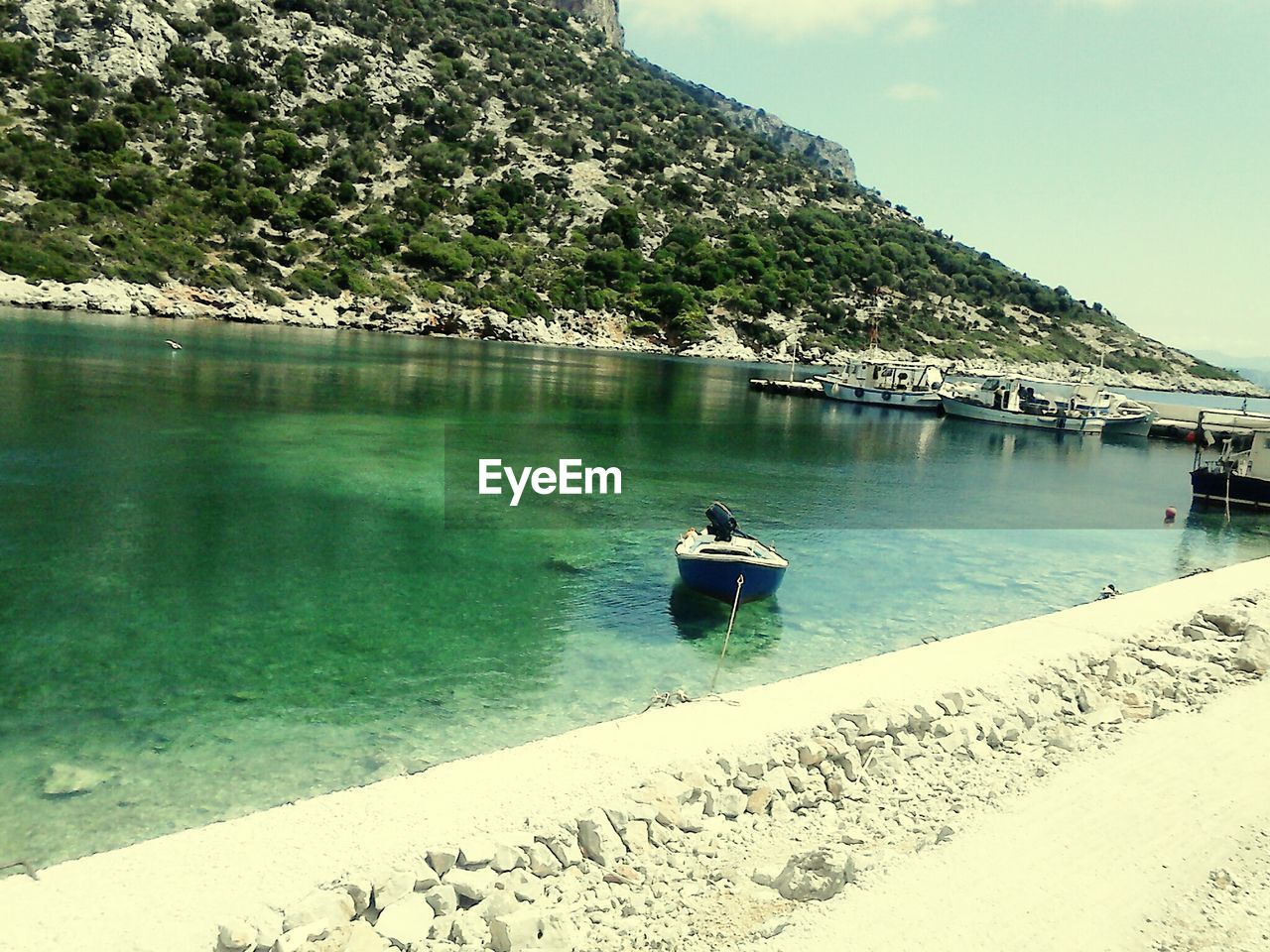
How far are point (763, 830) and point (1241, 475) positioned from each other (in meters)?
36.8

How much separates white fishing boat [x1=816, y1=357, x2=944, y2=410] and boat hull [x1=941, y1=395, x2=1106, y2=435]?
2.04 meters

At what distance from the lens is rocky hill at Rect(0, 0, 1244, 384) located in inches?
3430

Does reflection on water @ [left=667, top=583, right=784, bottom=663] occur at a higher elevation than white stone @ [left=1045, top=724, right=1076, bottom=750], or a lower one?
lower

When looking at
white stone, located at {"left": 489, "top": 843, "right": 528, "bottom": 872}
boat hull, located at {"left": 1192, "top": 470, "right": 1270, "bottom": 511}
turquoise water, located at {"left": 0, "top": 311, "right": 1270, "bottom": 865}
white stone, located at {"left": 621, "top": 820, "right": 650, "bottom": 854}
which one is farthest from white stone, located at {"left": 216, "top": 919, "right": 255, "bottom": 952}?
boat hull, located at {"left": 1192, "top": 470, "right": 1270, "bottom": 511}

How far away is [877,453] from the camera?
4625 centimetres

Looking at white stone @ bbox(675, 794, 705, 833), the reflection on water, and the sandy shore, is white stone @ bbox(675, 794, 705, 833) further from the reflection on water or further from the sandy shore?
the reflection on water

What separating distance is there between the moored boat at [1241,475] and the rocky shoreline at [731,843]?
30.1 m

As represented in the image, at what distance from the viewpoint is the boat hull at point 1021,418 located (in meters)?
65.9

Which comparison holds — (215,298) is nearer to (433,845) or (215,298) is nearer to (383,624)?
(383,624)

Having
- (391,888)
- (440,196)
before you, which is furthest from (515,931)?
(440,196)

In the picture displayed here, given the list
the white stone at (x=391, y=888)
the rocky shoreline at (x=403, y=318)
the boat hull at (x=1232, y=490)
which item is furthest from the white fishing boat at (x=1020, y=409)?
the white stone at (x=391, y=888)

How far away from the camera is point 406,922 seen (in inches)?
213

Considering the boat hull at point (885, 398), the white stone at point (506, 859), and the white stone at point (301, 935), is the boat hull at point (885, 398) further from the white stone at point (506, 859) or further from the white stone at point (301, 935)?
the white stone at point (301, 935)

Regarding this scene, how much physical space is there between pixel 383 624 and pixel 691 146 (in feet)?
476
